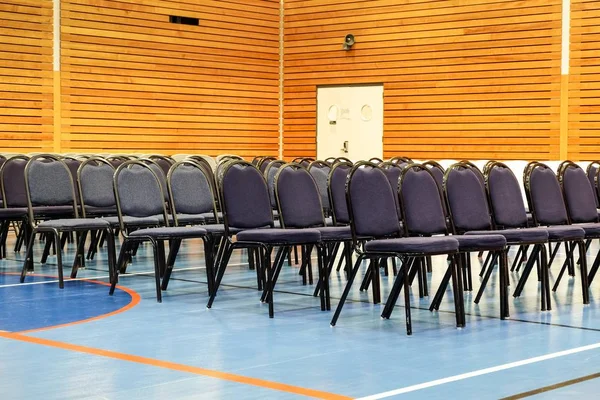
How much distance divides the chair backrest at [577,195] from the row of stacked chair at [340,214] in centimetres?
1

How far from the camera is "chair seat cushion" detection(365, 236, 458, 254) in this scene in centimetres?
536

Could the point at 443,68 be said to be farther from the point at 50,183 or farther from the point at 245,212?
the point at 245,212

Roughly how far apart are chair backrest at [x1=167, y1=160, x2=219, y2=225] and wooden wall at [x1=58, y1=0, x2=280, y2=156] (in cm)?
731

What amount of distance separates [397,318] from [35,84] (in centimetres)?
952

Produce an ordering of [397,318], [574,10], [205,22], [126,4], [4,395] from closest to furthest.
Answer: [4,395]
[397,318]
[574,10]
[126,4]
[205,22]

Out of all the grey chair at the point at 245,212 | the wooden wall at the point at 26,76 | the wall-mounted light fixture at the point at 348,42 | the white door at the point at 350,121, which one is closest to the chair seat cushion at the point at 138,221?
the grey chair at the point at 245,212

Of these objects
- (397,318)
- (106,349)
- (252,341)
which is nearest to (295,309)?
(397,318)

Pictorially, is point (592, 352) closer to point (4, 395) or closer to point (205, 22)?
point (4, 395)

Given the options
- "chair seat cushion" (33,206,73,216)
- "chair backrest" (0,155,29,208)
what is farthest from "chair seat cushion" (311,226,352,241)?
"chair backrest" (0,155,29,208)

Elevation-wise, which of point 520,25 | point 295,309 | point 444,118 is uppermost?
point 520,25

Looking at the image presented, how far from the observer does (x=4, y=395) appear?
3785 mm

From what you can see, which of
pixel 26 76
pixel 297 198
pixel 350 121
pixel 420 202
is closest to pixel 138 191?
pixel 297 198

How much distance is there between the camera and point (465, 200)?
6254 millimetres

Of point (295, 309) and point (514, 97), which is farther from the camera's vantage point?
point (514, 97)
